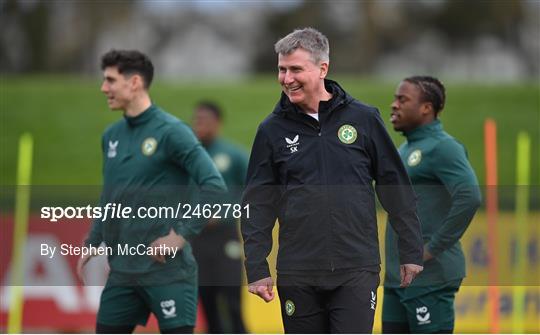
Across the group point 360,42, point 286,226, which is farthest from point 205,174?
point 360,42

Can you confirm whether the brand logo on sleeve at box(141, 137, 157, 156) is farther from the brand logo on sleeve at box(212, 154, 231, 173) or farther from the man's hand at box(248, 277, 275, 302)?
the brand logo on sleeve at box(212, 154, 231, 173)

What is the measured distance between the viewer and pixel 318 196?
5305mm

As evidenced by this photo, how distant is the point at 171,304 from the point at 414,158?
1.77m

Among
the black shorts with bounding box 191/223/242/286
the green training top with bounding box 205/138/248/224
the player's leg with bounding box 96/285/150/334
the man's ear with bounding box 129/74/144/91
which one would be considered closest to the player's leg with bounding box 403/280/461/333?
the player's leg with bounding box 96/285/150/334

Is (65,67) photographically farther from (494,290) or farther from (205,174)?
(205,174)

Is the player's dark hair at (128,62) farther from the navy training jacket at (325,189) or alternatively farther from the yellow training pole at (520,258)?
the yellow training pole at (520,258)

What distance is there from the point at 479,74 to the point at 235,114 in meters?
14.8

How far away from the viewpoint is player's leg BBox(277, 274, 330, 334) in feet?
17.4

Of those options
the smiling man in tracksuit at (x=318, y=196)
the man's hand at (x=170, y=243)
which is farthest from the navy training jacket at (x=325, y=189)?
the man's hand at (x=170, y=243)

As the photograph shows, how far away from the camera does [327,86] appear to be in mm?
5531

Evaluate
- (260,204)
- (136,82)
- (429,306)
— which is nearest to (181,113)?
(136,82)

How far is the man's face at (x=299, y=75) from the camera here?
5.29m

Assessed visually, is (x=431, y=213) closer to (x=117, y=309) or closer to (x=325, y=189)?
(x=325, y=189)

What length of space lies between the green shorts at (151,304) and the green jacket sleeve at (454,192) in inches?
61.1
